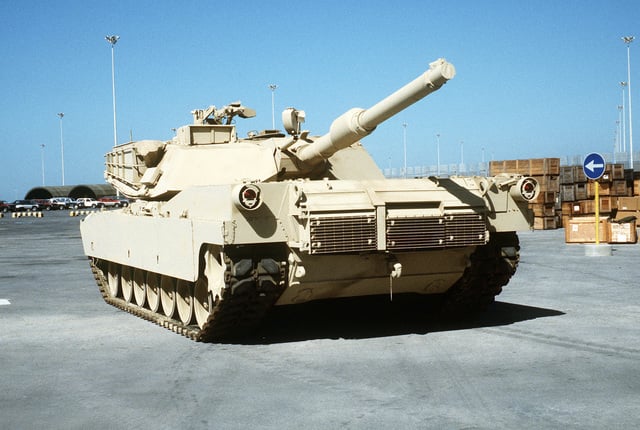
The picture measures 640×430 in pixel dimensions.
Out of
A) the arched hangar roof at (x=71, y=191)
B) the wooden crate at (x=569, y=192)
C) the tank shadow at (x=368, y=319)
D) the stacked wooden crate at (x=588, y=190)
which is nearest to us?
the tank shadow at (x=368, y=319)

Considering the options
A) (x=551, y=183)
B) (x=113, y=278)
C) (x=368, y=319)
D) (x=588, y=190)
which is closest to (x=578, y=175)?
(x=551, y=183)

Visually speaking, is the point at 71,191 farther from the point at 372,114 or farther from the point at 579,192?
the point at 372,114

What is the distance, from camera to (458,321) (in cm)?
1245

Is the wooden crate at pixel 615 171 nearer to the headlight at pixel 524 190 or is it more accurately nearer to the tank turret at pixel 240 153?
the tank turret at pixel 240 153

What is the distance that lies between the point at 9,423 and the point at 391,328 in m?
5.71

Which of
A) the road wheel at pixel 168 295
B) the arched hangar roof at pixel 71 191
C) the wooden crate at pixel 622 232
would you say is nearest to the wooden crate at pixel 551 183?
the wooden crate at pixel 622 232

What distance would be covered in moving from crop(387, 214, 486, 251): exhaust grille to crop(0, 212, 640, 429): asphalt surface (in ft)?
3.77

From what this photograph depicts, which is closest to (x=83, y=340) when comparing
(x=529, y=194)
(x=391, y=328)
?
(x=391, y=328)

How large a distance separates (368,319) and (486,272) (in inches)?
73.4

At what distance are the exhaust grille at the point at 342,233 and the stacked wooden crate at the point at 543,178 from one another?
2534 centimetres

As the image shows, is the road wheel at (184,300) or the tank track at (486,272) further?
the road wheel at (184,300)

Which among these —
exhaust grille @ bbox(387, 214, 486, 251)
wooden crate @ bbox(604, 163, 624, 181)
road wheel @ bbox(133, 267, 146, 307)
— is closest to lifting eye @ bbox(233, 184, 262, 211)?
exhaust grille @ bbox(387, 214, 486, 251)

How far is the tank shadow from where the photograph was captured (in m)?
11.6

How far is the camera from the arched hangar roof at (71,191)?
360ft
